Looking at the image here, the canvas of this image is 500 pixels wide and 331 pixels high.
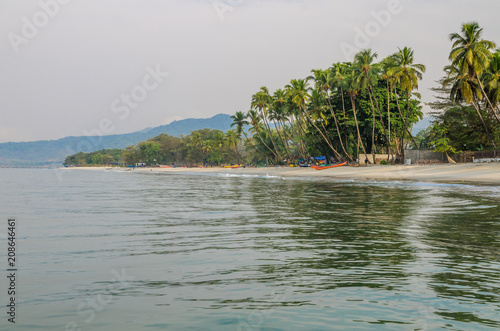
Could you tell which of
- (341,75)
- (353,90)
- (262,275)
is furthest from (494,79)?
(262,275)

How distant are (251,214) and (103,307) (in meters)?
10.1

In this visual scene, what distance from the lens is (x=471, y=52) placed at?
1682 inches

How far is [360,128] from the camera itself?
6744cm

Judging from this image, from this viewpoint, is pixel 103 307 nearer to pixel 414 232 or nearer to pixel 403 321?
pixel 403 321

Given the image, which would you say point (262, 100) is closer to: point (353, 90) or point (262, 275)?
point (353, 90)

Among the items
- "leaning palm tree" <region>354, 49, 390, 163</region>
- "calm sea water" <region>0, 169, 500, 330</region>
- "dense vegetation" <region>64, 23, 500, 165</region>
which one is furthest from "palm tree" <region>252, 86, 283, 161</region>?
"calm sea water" <region>0, 169, 500, 330</region>

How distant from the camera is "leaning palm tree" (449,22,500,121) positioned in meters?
42.9

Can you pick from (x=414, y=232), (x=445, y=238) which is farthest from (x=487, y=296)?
(x=414, y=232)

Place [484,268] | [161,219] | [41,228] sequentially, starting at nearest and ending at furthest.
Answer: [484,268] → [41,228] → [161,219]

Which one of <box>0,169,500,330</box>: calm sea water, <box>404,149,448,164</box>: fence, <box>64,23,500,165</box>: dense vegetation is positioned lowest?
<box>0,169,500,330</box>: calm sea water

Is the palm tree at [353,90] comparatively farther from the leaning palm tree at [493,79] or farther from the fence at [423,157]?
the leaning palm tree at [493,79]

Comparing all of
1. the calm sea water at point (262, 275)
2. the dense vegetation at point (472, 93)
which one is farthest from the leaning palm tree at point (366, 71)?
the calm sea water at point (262, 275)

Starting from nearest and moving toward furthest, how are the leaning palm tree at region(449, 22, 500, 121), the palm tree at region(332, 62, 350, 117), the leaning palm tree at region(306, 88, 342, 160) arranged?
the leaning palm tree at region(449, 22, 500, 121)
the palm tree at region(332, 62, 350, 117)
the leaning palm tree at region(306, 88, 342, 160)

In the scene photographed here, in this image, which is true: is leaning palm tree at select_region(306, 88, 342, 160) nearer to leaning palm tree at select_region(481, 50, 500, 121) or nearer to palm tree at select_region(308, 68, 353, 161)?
palm tree at select_region(308, 68, 353, 161)
